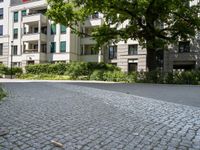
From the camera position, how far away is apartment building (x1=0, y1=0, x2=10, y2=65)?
52062mm

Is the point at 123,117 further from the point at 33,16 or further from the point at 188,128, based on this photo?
the point at 33,16

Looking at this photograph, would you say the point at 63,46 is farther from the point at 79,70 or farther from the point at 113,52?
the point at 79,70

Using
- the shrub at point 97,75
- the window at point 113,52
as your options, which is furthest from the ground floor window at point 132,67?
the shrub at point 97,75

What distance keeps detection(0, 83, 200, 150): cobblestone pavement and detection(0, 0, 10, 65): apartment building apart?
4553 centimetres

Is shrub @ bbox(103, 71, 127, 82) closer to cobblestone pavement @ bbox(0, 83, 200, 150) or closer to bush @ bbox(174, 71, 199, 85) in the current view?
bush @ bbox(174, 71, 199, 85)

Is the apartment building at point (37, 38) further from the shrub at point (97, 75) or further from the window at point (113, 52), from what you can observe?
the shrub at point (97, 75)

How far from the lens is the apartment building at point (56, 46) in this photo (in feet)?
124

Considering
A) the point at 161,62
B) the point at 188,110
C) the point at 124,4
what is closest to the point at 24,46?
the point at 161,62

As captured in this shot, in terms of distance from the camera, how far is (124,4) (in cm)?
2427

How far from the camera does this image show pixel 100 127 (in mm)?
6078

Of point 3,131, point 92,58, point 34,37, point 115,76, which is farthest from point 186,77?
point 34,37

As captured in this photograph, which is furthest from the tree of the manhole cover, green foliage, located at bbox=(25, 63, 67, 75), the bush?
the manhole cover

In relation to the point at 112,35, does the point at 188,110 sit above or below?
below

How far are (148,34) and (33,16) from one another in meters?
26.5
